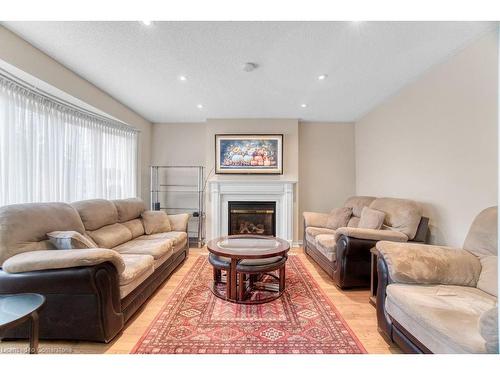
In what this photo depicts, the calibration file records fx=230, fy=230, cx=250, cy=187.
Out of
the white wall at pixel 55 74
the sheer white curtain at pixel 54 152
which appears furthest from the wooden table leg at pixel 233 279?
the white wall at pixel 55 74

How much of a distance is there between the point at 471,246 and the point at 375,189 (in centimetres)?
223

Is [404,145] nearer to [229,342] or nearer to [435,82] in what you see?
[435,82]

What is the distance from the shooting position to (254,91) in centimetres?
324

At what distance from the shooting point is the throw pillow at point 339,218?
12.1ft

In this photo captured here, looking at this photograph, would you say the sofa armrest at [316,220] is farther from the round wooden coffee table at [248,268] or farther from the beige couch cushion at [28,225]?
the beige couch cushion at [28,225]

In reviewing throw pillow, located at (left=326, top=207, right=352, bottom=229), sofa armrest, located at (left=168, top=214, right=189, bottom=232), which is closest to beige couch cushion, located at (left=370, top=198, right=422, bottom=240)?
throw pillow, located at (left=326, top=207, right=352, bottom=229)

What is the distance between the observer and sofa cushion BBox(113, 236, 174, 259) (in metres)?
2.54

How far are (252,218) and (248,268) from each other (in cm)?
239

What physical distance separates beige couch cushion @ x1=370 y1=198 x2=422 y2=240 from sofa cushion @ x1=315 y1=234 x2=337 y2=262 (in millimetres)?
741

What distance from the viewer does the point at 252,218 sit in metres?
4.69

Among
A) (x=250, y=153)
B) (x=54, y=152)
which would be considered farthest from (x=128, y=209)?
(x=250, y=153)

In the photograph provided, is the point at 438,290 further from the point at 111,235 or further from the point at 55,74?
the point at 55,74
